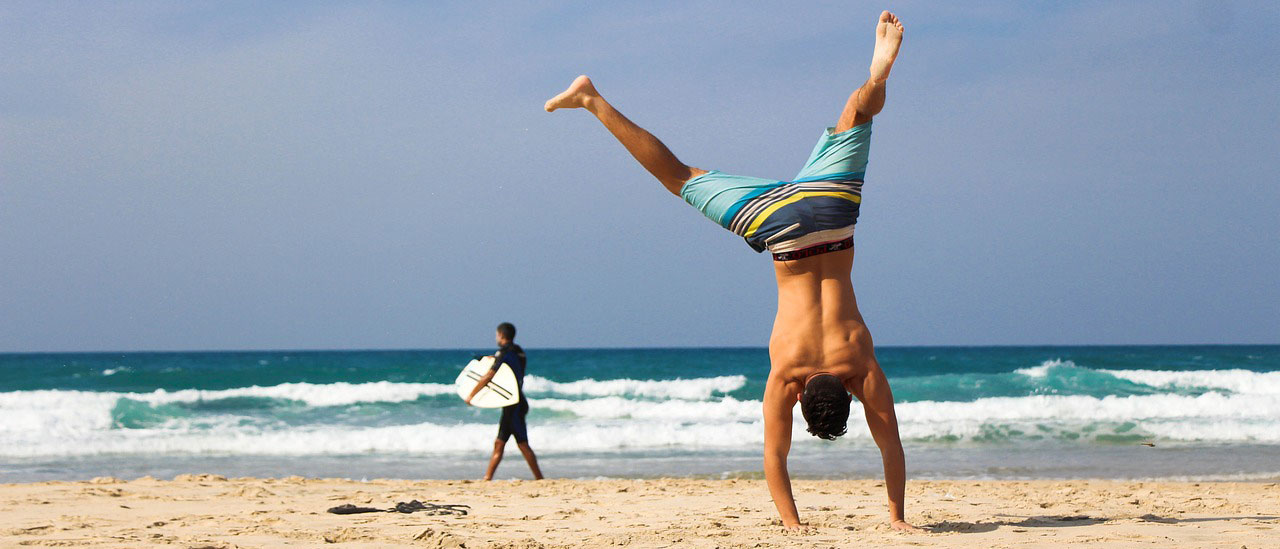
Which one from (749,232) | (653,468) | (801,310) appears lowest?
(653,468)

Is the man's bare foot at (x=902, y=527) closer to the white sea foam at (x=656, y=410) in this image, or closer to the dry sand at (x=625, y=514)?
the dry sand at (x=625, y=514)

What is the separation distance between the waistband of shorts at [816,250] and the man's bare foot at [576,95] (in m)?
1.27

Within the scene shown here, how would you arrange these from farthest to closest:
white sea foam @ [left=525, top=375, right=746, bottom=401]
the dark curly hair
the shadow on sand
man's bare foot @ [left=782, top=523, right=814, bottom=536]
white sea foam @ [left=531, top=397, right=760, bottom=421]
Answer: white sea foam @ [left=525, top=375, right=746, bottom=401] → white sea foam @ [left=531, top=397, right=760, bottom=421] → the shadow on sand → man's bare foot @ [left=782, top=523, right=814, bottom=536] → the dark curly hair

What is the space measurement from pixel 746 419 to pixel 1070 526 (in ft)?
38.4

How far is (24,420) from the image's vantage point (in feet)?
54.3

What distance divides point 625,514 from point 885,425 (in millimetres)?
Result: 2288

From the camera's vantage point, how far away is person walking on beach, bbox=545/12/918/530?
501 cm

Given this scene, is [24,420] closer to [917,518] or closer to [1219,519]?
[917,518]

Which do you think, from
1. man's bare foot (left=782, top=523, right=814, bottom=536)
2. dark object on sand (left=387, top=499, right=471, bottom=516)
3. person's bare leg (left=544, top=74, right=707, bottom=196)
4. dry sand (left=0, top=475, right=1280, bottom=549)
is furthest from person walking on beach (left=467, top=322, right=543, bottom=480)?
person's bare leg (left=544, top=74, right=707, bottom=196)

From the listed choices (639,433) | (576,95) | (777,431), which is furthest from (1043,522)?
(639,433)

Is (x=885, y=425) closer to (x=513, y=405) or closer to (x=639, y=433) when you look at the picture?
(x=513, y=405)

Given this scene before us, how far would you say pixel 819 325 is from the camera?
16.6ft

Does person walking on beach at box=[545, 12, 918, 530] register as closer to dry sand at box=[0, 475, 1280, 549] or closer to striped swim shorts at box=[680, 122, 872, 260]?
striped swim shorts at box=[680, 122, 872, 260]

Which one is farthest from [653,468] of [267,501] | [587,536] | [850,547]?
[850,547]
